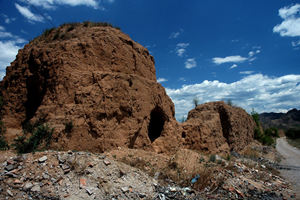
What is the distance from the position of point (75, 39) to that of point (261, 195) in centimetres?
865

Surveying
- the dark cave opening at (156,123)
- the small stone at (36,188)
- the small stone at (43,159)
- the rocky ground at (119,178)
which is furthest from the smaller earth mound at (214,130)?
the small stone at (36,188)

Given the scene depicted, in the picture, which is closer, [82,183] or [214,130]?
[82,183]

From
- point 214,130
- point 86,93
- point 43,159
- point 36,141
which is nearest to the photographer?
point 43,159

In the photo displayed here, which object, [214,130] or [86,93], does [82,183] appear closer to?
[86,93]

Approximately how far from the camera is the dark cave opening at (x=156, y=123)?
9645 mm

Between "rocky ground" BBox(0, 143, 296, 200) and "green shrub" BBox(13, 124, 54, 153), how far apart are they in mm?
289

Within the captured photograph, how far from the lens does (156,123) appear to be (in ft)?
33.4

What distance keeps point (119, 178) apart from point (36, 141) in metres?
2.47

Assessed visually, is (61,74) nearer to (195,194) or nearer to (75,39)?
(75,39)

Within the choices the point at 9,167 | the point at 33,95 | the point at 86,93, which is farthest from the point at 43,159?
the point at 33,95

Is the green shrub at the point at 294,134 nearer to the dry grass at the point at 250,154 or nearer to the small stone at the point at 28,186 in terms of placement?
the dry grass at the point at 250,154

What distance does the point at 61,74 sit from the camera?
21.3ft

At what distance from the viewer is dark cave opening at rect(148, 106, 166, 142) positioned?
9.65 meters

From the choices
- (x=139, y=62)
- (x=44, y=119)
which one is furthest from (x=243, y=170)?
(x=44, y=119)
